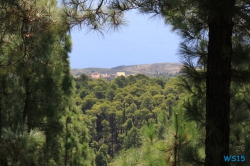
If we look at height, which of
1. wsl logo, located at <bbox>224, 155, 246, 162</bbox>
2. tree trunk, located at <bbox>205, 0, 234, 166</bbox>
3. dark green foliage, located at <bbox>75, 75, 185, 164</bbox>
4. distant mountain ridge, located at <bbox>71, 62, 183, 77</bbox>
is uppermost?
distant mountain ridge, located at <bbox>71, 62, 183, 77</bbox>

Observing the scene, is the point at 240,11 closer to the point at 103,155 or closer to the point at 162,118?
the point at 162,118

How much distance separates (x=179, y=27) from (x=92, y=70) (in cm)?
5948

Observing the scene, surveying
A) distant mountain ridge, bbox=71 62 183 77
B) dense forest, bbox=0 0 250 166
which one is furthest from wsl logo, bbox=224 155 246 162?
distant mountain ridge, bbox=71 62 183 77

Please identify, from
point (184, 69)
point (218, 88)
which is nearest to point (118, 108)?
point (184, 69)

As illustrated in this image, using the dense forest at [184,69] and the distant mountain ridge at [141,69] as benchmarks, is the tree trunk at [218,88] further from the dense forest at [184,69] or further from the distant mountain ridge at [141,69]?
the distant mountain ridge at [141,69]

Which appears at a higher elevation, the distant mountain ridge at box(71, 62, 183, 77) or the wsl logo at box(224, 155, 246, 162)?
the distant mountain ridge at box(71, 62, 183, 77)

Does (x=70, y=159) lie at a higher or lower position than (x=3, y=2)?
lower

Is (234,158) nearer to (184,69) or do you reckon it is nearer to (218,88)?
(218,88)

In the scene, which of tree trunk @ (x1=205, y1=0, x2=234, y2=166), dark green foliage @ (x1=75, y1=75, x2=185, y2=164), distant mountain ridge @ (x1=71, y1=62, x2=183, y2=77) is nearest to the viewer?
tree trunk @ (x1=205, y1=0, x2=234, y2=166)

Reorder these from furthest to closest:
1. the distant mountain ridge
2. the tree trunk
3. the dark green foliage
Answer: the distant mountain ridge < the dark green foliage < the tree trunk

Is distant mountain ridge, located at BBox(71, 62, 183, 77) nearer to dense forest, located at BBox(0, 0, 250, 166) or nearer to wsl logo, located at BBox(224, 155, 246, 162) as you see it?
dense forest, located at BBox(0, 0, 250, 166)

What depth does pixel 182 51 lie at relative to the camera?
4.76ft

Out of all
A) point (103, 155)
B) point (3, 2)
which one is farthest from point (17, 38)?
point (103, 155)

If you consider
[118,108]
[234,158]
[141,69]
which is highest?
[141,69]
